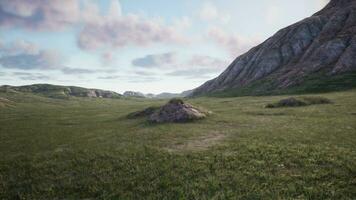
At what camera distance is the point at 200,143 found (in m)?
26.9

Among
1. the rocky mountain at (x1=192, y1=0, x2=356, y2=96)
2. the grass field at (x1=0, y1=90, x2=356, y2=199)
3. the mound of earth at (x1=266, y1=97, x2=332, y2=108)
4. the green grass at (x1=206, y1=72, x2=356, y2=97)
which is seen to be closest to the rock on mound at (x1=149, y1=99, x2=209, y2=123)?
the grass field at (x1=0, y1=90, x2=356, y2=199)

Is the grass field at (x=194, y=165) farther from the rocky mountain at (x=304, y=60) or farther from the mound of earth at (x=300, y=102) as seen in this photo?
the rocky mountain at (x=304, y=60)

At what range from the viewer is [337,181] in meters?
15.4

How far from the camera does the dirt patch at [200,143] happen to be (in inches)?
983

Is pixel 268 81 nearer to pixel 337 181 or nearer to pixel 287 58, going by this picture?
pixel 287 58

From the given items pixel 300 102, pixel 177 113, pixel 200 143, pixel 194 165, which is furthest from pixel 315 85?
pixel 194 165

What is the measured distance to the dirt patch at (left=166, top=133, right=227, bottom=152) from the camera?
24970mm

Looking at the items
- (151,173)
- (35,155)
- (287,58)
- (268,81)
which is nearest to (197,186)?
(151,173)

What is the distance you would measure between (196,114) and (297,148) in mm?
23413

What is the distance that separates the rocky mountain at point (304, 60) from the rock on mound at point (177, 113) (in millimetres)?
64716

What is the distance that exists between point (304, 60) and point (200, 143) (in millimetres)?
123716

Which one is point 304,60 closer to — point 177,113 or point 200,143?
point 177,113

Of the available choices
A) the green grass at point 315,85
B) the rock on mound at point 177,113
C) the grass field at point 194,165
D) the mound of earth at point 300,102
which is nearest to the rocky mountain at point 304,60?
the green grass at point 315,85

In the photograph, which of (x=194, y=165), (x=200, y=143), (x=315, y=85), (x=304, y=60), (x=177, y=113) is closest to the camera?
(x=194, y=165)
